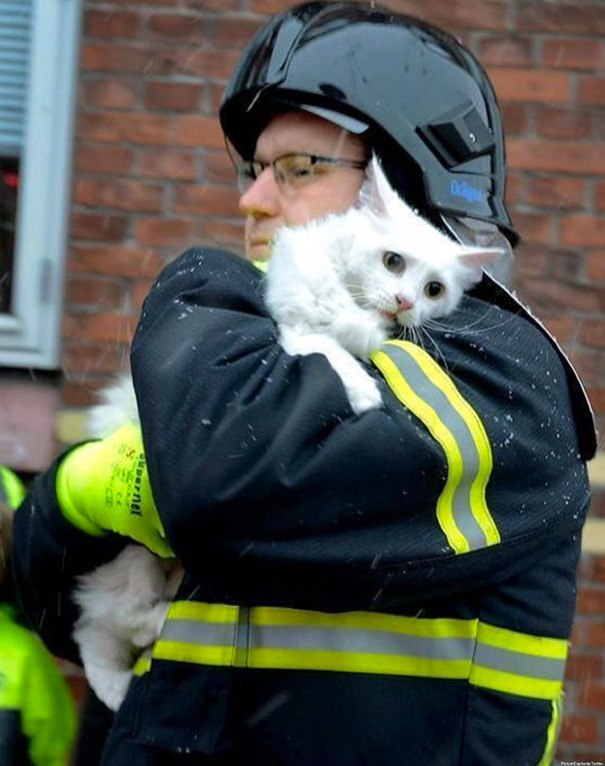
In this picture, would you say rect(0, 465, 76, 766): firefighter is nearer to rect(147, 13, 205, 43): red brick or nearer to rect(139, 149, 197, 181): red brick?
rect(139, 149, 197, 181): red brick

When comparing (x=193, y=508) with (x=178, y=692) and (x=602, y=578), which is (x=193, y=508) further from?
(x=602, y=578)

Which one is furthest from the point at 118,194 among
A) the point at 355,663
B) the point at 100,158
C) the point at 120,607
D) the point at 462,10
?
the point at 355,663

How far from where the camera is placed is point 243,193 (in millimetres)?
2262

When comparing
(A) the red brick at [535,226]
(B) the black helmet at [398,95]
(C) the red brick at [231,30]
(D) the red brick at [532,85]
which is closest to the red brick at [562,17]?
(D) the red brick at [532,85]

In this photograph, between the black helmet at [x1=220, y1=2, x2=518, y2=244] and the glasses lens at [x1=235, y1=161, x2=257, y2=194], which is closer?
the black helmet at [x1=220, y1=2, x2=518, y2=244]

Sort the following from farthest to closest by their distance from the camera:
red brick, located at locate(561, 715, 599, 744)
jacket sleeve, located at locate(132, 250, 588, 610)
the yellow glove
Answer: red brick, located at locate(561, 715, 599, 744), the yellow glove, jacket sleeve, located at locate(132, 250, 588, 610)

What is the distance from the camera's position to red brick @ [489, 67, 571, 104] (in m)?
3.96

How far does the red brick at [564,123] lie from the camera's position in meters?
3.97

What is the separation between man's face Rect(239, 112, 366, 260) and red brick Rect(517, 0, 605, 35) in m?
2.07

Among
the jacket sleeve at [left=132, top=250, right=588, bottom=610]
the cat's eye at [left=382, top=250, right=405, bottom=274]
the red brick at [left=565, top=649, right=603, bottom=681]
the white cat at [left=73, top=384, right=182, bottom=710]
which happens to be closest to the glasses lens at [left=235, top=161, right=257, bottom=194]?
the cat's eye at [left=382, top=250, right=405, bottom=274]

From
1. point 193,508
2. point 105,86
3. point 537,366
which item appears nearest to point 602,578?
point 105,86

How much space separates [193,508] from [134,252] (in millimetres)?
2506

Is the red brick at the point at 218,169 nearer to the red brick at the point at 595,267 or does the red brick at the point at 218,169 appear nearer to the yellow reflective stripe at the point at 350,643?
the red brick at the point at 595,267

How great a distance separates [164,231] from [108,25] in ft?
2.11
